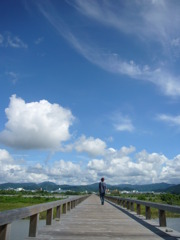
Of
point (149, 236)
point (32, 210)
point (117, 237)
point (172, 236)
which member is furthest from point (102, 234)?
point (32, 210)

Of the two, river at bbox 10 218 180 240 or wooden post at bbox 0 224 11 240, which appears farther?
river at bbox 10 218 180 240

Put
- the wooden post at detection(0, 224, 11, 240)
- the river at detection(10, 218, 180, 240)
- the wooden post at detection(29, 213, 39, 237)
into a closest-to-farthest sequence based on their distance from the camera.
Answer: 1. the wooden post at detection(0, 224, 11, 240)
2. the wooden post at detection(29, 213, 39, 237)
3. the river at detection(10, 218, 180, 240)

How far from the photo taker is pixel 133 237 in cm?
630

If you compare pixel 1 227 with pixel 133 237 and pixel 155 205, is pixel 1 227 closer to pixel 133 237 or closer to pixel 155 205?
pixel 133 237

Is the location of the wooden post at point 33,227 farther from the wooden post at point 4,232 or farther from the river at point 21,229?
the river at point 21,229

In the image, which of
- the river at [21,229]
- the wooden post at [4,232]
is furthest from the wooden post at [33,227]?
the river at [21,229]

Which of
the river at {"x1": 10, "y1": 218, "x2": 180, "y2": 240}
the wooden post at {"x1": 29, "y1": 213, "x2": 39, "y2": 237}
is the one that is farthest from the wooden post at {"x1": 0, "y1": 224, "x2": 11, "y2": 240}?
the river at {"x1": 10, "y1": 218, "x2": 180, "y2": 240}

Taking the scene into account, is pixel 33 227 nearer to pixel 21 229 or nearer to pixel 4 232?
pixel 4 232

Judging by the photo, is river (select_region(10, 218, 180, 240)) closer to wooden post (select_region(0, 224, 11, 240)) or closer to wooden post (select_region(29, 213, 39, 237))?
→ wooden post (select_region(29, 213, 39, 237))

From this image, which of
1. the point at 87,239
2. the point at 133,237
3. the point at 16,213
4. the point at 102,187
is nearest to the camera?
the point at 16,213

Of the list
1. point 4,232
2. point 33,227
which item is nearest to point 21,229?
point 33,227

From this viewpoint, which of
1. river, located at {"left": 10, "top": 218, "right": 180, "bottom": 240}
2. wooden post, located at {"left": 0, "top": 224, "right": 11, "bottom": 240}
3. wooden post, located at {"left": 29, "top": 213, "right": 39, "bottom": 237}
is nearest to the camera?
wooden post, located at {"left": 0, "top": 224, "right": 11, "bottom": 240}

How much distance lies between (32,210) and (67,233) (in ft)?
5.40

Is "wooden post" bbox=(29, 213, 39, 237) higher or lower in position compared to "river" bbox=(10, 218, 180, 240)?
higher
